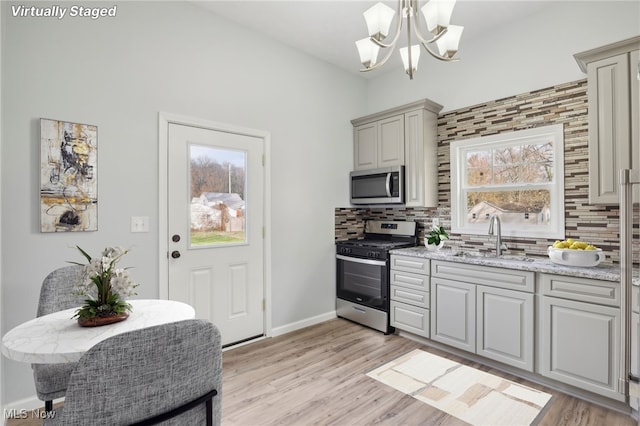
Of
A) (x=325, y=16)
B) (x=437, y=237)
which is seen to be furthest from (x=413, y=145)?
(x=325, y=16)

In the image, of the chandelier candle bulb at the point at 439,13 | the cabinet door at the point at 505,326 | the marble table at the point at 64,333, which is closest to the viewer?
the marble table at the point at 64,333

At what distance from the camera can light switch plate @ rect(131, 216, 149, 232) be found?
8.09 ft

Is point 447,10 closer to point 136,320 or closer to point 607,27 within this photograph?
point 607,27

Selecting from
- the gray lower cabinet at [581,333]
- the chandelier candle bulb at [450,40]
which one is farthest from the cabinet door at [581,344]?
the chandelier candle bulb at [450,40]

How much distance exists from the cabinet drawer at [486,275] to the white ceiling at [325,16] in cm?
227

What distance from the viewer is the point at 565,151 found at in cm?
273

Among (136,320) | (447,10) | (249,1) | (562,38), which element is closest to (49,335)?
(136,320)

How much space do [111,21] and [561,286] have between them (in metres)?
3.75

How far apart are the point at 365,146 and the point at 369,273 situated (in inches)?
61.6

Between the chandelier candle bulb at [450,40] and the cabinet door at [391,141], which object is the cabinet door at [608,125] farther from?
the cabinet door at [391,141]

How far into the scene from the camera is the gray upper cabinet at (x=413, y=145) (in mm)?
3430

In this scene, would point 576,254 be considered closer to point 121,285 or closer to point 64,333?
point 121,285

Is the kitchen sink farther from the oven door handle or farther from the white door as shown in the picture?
the white door

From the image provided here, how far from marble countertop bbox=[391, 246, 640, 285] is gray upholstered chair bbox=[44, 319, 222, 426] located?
2.28m
